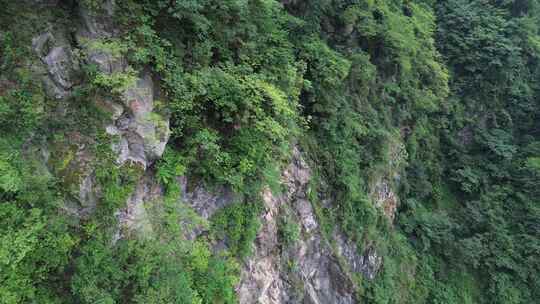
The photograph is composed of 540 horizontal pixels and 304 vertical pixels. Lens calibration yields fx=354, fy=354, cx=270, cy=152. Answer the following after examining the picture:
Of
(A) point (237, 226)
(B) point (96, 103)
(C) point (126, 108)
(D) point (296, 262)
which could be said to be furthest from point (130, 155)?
(D) point (296, 262)

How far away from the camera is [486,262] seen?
13.1 meters

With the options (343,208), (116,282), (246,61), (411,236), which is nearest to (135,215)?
(116,282)

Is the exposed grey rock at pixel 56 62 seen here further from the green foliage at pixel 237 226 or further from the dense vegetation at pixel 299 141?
the green foliage at pixel 237 226

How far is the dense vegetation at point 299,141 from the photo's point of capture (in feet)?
13.5

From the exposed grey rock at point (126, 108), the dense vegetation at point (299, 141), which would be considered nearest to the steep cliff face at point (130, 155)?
the exposed grey rock at point (126, 108)

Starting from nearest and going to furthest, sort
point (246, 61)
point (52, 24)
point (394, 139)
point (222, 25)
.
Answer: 1. point (52, 24)
2. point (222, 25)
3. point (246, 61)
4. point (394, 139)

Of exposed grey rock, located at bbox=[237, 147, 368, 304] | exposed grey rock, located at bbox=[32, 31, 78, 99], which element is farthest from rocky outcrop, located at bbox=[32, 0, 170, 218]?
exposed grey rock, located at bbox=[237, 147, 368, 304]

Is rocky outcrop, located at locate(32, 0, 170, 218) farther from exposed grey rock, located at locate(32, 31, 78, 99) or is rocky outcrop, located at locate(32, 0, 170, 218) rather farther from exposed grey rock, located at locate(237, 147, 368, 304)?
exposed grey rock, located at locate(237, 147, 368, 304)

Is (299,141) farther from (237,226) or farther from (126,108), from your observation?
(126,108)

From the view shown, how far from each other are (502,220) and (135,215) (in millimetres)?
14220

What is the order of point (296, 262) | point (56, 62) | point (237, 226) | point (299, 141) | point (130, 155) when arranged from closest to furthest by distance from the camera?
1. point (56, 62)
2. point (130, 155)
3. point (237, 226)
4. point (296, 262)
5. point (299, 141)

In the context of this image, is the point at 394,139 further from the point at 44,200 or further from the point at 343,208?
the point at 44,200

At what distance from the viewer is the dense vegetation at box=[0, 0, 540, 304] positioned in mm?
4109

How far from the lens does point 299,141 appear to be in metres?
8.56
